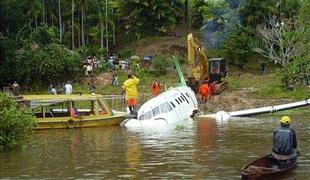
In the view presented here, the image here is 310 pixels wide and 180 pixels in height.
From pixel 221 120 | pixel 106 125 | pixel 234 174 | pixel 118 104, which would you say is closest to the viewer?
pixel 234 174

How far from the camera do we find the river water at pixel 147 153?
50.0ft

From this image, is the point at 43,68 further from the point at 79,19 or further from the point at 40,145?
the point at 40,145

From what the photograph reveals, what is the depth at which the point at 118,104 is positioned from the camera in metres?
39.5

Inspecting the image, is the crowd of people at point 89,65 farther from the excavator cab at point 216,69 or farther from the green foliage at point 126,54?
the excavator cab at point 216,69

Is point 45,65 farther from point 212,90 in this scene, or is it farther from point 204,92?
point 204,92

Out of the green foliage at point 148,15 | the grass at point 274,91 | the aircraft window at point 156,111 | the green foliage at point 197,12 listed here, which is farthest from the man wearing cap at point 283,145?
the green foliage at point 197,12

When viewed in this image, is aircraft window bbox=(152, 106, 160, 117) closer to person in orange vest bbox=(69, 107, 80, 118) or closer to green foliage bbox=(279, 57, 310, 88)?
person in orange vest bbox=(69, 107, 80, 118)

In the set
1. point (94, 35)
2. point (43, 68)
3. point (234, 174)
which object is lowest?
point (234, 174)

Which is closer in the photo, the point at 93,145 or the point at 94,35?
the point at 93,145

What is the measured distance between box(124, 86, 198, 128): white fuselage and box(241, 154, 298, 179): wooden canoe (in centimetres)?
1203

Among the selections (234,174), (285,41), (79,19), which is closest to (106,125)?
(234,174)

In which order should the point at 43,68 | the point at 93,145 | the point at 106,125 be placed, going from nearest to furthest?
Result: the point at 93,145 < the point at 106,125 < the point at 43,68

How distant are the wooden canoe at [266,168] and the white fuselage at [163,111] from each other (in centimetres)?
1203

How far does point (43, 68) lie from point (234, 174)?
41604 millimetres
